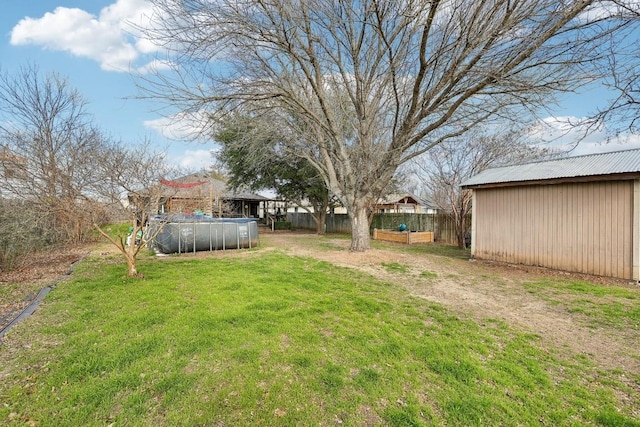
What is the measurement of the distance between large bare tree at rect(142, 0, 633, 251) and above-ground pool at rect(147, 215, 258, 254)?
14.5ft

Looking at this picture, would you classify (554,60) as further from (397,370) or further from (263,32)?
(397,370)

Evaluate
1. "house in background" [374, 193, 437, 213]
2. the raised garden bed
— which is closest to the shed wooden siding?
the raised garden bed

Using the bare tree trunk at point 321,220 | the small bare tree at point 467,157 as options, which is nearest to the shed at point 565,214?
the small bare tree at point 467,157

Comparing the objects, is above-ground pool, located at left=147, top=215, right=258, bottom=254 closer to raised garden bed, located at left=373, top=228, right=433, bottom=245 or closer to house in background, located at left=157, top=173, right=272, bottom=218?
house in background, located at left=157, top=173, right=272, bottom=218

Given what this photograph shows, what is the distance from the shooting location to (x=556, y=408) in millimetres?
2193

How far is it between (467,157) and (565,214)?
216 inches

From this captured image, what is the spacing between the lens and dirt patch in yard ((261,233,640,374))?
3219 millimetres

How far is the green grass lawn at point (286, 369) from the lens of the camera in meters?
2.14

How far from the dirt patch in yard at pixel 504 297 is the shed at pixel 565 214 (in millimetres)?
376

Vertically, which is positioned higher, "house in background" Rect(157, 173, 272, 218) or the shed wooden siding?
"house in background" Rect(157, 173, 272, 218)

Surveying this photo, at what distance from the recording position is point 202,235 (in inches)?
404

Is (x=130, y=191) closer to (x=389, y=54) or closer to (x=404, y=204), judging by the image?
(x=389, y=54)

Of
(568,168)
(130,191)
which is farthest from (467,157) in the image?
(130,191)

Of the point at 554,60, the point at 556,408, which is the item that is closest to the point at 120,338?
the point at 556,408
